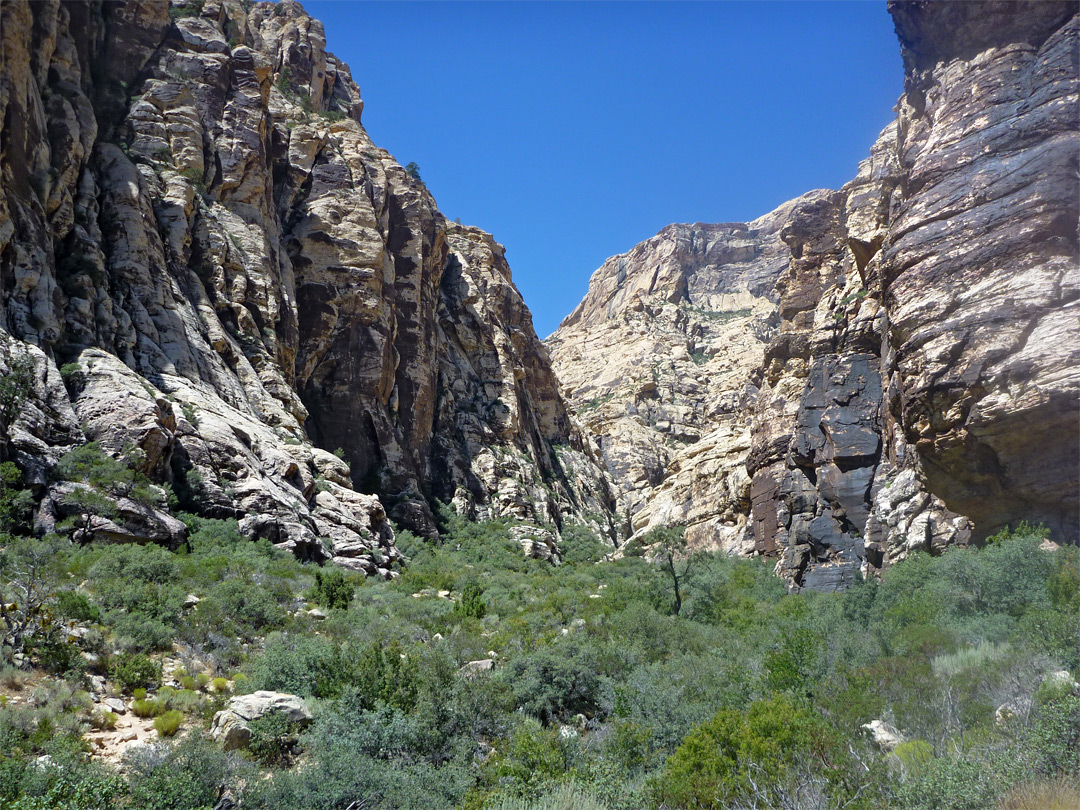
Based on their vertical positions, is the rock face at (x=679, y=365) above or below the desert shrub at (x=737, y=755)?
above

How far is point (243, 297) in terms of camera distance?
35.1 metres

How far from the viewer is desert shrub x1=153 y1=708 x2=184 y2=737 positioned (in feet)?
31.8

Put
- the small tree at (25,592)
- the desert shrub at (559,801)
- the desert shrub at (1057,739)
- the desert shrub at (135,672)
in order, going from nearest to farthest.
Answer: the desert shrub at (1057,739)
the desert shrub at (559,801)
the small tree at (25,592)
the desert shrub at (135,672)

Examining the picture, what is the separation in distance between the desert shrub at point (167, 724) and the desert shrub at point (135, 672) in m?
1.20

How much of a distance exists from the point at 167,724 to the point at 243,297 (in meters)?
28.8

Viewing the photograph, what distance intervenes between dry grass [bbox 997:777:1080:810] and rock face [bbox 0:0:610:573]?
62.9 ft

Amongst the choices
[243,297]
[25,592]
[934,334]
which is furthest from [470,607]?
[243,297]

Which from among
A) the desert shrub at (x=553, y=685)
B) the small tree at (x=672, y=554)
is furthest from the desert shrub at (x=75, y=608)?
the small tree at (x=672, y=554)

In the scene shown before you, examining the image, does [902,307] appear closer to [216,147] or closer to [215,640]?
[215,640]

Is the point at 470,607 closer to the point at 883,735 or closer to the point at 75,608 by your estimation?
the point at 75,608

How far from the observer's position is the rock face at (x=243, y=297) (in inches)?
922

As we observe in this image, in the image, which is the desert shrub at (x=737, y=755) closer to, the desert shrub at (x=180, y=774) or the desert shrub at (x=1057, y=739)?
the desert shrub at (x=1057, y=739)

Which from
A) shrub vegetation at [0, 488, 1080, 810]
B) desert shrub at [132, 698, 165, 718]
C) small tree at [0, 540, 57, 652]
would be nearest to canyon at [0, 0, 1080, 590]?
shrub vegetation at [0, 488, 1080, 810]

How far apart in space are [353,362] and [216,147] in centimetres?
1368
